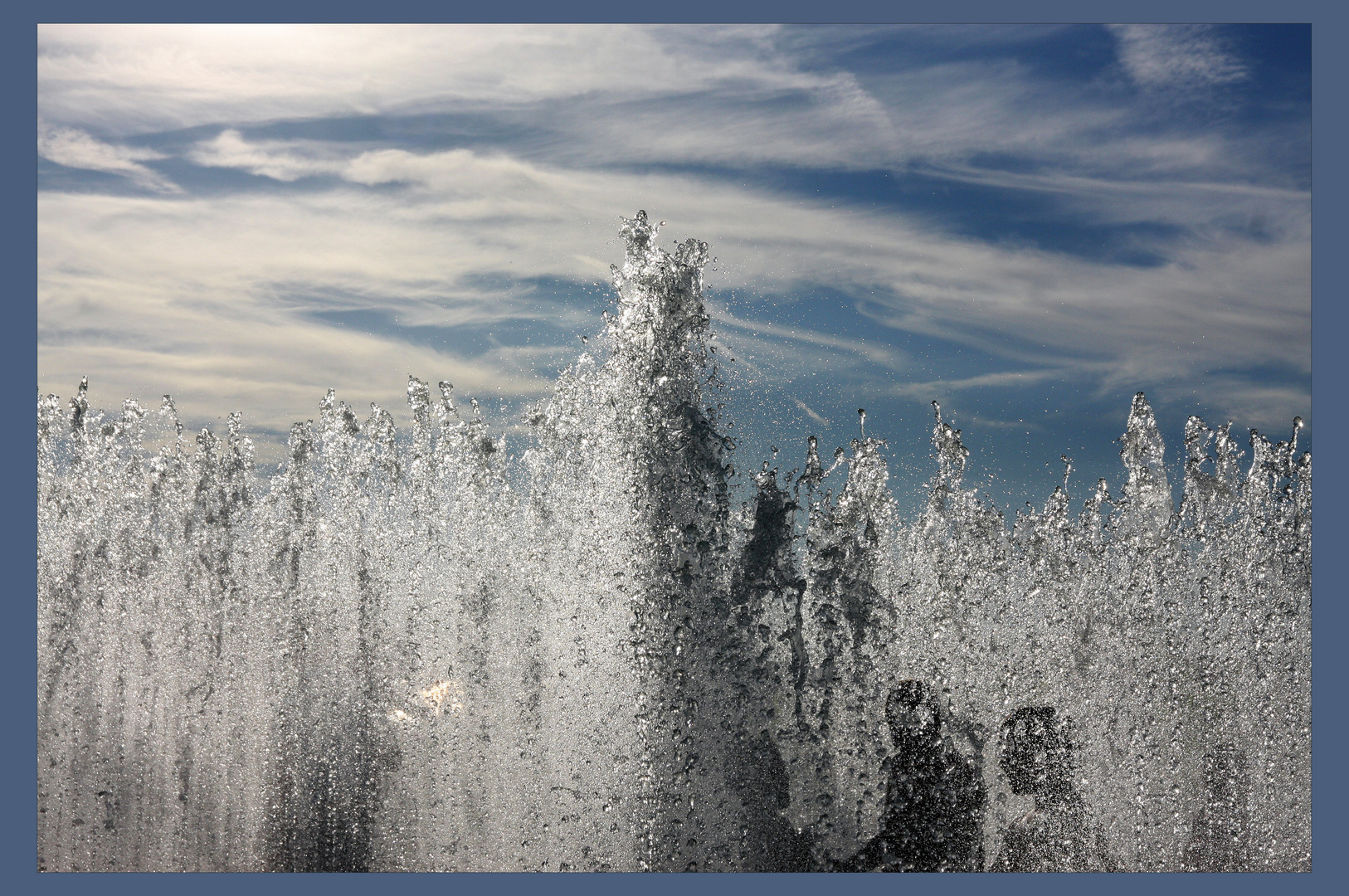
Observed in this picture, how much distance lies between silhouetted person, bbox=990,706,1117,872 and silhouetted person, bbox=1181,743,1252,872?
0.59 meters

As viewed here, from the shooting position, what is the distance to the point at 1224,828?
5.57 meters

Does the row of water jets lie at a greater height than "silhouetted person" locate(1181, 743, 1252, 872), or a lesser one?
greater

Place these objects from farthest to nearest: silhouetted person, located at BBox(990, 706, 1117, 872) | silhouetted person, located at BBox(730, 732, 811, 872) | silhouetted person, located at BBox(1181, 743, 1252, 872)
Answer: silhouetted person, located at BBox(1181, 743, 1252, 872) < silhouetted person, located at BBox(990, 706, 1117, 872) < silhouetted person, located at BBox(730, 732, 811, 872)

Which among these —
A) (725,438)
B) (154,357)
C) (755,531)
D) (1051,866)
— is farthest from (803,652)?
(154,357)

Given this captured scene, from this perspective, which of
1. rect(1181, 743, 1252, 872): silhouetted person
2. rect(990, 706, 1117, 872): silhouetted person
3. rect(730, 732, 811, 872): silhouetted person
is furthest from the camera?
rect(1181, 743, 1252, 872): silhouetted person

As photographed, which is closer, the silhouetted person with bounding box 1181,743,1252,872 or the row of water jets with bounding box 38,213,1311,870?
the row of water jets with bounding box 38,213,1311,870

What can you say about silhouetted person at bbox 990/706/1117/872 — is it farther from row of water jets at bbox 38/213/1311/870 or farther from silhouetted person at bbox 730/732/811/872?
silhouetted person at bbox 730/732/811/872

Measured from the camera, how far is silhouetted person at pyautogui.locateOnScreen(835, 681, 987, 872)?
5.46 meters

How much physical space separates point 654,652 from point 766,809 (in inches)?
45.5

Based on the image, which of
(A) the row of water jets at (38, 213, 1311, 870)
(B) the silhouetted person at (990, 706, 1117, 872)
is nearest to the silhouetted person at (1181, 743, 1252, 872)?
(A) the row of water jets at (38, 213, 1311, 870)

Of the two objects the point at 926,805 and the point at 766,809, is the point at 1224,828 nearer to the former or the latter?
the point at 926,805

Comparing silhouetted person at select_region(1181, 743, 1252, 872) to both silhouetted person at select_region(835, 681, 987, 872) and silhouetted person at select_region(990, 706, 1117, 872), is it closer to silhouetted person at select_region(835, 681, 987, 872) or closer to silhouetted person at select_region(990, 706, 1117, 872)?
silhouetted person at select_region(990, 706, 1117, 872)

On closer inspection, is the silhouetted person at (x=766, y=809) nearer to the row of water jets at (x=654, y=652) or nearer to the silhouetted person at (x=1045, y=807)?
the row of water jets at (x=654, y=652)

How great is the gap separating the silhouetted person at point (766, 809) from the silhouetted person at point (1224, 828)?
243cm
